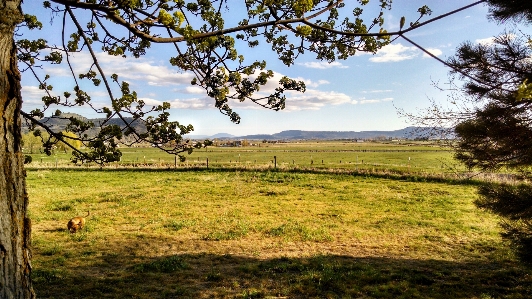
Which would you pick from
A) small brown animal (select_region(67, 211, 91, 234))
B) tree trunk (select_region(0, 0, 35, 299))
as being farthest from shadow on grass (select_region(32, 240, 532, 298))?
tree trunk (select_region(0, 0, 35, 299))

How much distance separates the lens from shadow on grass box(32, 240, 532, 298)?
7.32 meters

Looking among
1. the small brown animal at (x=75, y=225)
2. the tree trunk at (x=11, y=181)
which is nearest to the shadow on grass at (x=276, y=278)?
the small brown animal at (x=75, y=225)

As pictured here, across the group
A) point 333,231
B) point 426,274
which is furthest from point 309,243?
point 426,274

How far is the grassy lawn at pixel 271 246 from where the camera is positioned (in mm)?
7660

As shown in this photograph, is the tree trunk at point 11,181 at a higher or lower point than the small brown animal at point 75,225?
higher

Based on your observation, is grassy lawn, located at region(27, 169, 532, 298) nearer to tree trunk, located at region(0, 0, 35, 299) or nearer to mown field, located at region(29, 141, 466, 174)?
→ mown field, located at region(29, 141, 466, 174)

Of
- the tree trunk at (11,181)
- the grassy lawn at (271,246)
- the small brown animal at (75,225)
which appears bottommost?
the grassy lawn at (271,246)

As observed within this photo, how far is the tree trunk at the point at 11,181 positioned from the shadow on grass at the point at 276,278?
5010 mm

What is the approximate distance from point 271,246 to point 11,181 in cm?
922

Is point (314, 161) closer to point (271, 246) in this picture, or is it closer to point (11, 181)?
point (271, 246)

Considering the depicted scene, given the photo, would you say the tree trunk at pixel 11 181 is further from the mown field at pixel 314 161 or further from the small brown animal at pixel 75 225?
the small brown animal at pixel 75 225

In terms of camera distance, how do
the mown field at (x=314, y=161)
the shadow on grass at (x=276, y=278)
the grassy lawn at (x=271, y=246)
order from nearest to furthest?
the shadow on grass at (x=276, y=278)
the grassy lawn at (x=271, y=246)
the mown field at (x=314, y=161)

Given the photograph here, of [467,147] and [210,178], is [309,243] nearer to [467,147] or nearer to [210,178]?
[467,147]

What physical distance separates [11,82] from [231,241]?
32.1 ft
